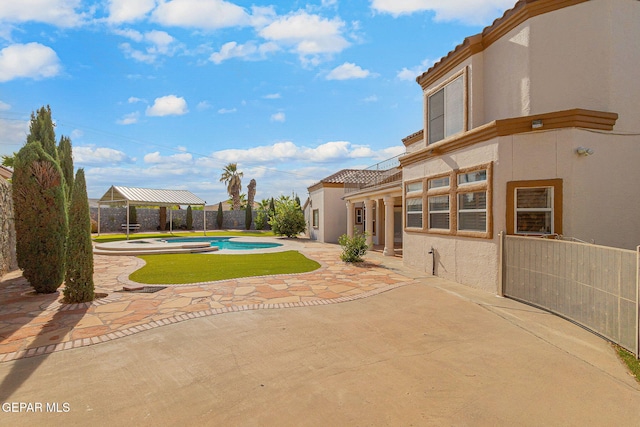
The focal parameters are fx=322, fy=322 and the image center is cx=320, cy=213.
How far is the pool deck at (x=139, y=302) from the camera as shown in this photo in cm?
517

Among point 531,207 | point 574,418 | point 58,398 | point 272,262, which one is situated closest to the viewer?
point 574,418

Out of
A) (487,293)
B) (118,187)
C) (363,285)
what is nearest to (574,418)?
(487,293)

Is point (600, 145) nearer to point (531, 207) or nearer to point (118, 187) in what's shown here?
point (531, 207)

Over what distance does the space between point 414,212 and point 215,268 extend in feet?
24.5

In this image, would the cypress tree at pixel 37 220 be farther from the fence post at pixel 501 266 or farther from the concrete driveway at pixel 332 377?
the fence post at pixel 501 266

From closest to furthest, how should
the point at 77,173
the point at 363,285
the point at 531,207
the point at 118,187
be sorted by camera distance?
the point at 77,173 < the point at 531,207 < the point at 363,285 < the point at 118,187

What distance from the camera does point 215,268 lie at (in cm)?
1165

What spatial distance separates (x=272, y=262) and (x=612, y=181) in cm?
1073

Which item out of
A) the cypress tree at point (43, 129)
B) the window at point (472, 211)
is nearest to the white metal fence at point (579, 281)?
the window at point (472, 211)

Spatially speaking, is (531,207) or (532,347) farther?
(531,207)

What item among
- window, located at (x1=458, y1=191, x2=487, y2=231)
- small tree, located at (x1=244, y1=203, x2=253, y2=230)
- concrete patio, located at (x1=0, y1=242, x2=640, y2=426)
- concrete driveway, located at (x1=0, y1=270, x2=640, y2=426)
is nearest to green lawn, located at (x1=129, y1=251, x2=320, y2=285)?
concrete patio, located at (x1=0, y1=242, x2=640, y2=426)

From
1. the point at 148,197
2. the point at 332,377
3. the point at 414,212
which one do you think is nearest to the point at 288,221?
the point at 148,197

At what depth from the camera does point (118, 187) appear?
26.3 meters

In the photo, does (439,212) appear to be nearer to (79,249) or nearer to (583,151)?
(583,151)
